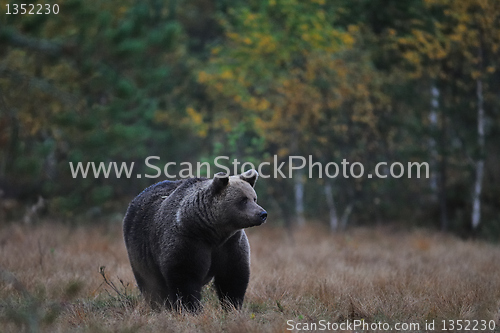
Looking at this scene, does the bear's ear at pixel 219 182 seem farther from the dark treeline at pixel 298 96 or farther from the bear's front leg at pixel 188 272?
the dark treeline at pixel 298 96

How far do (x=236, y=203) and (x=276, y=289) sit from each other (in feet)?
5.70

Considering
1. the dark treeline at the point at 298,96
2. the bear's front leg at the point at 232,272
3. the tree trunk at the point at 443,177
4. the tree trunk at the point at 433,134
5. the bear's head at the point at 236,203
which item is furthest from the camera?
the tree trunk at the point at 443,177

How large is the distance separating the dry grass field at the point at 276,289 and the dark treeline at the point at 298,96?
2.72 metres

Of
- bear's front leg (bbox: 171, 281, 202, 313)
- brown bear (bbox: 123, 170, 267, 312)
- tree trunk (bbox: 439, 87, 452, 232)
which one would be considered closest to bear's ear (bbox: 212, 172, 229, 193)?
brown bear (bbox: 123, 170, 267, 312)

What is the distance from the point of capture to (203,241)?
5832 mm

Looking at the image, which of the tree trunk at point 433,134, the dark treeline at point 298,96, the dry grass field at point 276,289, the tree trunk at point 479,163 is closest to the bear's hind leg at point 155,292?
the dry grass field at point 276,289

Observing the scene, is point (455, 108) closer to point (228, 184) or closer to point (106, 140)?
point (106, 140)

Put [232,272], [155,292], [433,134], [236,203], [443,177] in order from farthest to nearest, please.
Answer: [443,177]
[433,134]
[155,292]
[232,272]
[236,203]

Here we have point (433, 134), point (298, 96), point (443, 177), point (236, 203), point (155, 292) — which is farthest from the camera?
point (443, 177)

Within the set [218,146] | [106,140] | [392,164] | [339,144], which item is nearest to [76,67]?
[106,140]

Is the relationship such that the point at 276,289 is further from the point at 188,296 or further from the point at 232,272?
the point at 188,296

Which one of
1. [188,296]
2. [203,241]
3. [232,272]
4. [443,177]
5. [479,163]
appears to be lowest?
[188,296]

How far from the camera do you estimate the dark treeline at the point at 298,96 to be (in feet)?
47.1

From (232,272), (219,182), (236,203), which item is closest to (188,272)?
(232,272)
